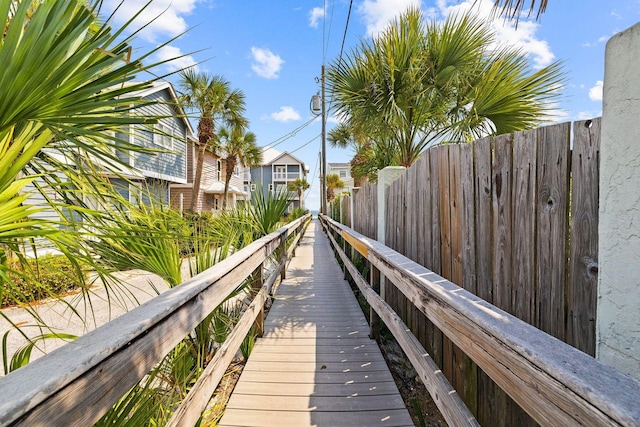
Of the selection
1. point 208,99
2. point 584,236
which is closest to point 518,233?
point 584,236

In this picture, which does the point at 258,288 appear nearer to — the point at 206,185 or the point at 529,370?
the point at 529,370

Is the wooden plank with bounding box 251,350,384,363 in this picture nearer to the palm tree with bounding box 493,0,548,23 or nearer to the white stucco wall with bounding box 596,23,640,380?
the white stucco wall with bounding box 596,23,640,380

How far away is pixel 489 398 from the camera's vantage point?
1.45 metres

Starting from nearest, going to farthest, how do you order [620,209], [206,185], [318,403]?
[620,209] → [318,403] → [206,185]

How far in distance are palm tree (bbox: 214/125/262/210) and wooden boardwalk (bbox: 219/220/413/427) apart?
13.6 meters

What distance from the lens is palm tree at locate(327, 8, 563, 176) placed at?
3.59 metres

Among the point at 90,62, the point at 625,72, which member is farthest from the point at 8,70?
the point at 625,72

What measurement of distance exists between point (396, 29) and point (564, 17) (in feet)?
8.36

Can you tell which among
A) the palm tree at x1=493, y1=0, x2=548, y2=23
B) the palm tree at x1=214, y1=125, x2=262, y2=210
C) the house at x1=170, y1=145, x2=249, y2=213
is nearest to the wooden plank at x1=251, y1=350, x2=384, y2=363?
the palm tree at x1=493, y1=0, x2=548, y2=23

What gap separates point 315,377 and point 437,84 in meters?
4.16

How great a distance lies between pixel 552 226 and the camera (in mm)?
1183

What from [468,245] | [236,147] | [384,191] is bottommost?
[468,245]

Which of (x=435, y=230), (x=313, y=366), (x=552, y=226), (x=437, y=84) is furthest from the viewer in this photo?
(x=437, y=84)

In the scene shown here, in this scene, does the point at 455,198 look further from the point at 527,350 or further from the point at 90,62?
the point at 90,62
